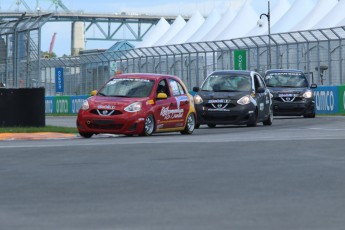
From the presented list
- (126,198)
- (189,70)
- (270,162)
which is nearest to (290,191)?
(126,198)

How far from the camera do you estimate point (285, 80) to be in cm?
3775

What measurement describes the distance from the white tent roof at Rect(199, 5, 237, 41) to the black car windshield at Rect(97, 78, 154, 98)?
46192 mm

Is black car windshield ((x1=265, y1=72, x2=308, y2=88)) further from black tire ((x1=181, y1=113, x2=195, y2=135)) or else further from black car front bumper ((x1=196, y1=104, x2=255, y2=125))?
black tire ((x1=181, y1=113, x2=195, y2=135))

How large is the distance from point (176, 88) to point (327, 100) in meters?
17.8

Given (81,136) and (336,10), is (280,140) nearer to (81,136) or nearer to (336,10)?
(81,136)

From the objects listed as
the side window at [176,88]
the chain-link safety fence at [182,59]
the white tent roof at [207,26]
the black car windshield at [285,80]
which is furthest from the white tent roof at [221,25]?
the side window at [176,88]

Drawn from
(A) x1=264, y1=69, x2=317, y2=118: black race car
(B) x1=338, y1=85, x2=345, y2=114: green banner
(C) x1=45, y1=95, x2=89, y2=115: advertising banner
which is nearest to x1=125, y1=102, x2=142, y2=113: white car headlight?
(A) x1=264, y1=69, x2=317, y2=118: black race car

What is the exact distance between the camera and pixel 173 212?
9.18 meters

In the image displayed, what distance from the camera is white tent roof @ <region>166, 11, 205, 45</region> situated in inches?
3157

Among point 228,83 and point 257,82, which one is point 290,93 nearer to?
point 257,82

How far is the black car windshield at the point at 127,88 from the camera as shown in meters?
Answer: 24.4

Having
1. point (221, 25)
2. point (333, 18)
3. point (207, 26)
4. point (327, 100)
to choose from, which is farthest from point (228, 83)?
point (207, 26)

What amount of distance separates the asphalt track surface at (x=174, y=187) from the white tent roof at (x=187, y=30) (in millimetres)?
61979

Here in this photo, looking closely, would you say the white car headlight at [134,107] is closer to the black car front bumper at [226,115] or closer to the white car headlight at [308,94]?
the black car front bumper at [226,115]
